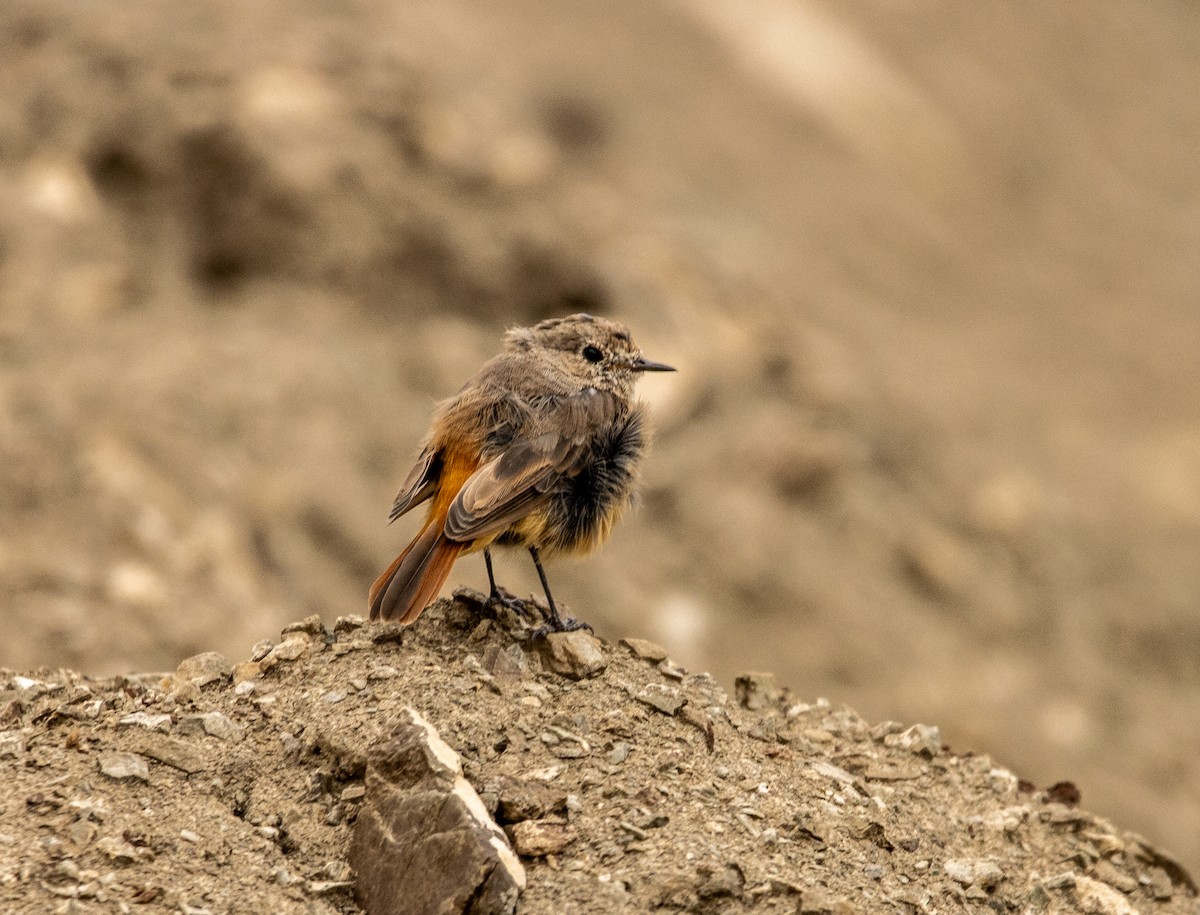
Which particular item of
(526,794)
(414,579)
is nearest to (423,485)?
(414,579)

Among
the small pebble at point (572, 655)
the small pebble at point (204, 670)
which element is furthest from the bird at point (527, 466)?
the small pebble at point (204, 670)

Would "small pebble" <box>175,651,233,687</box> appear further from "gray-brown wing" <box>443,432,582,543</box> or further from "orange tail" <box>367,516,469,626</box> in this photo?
"gray-brown wing" <box>443,432,582,543</box>

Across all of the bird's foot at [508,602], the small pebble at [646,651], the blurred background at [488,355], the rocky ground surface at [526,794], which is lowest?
the rocky ground surface at [526,794]

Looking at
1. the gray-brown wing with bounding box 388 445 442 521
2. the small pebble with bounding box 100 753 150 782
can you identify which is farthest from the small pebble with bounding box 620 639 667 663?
the small pebble with bounding box 100 753 150 782

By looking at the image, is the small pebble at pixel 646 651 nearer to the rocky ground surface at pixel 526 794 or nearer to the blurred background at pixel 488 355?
the rocky ground surface at pixel 526 794

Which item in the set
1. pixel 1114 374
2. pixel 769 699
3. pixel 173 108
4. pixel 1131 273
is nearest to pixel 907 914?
pixel 769 699

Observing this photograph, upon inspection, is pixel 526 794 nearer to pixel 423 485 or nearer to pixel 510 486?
pixel 510 486
